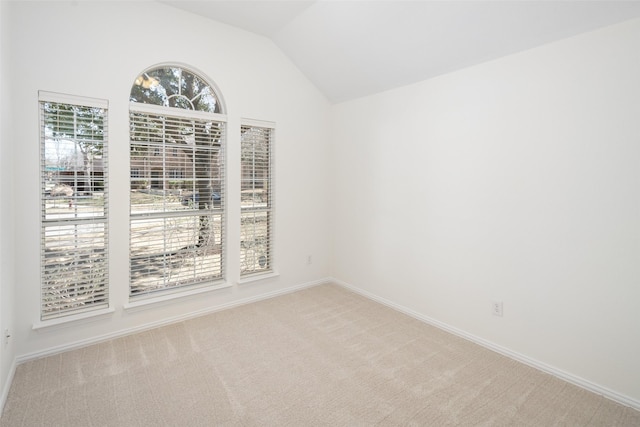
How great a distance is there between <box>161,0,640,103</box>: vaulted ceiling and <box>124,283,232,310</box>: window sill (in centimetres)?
272

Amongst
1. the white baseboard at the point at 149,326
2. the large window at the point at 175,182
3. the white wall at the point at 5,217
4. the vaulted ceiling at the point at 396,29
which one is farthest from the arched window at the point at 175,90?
the white baseboard at the point at 149,326

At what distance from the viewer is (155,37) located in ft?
9.93

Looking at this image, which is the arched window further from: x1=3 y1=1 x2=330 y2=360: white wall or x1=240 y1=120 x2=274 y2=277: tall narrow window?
x1=240 y1=120 x2=274 y2=277: tall narrow window

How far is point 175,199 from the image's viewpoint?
Result: 3.28 m

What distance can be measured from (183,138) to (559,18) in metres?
3.18

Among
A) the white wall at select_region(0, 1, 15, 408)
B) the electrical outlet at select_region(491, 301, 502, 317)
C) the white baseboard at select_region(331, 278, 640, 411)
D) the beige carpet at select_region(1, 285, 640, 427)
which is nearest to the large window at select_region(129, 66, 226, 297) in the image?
the beige carpet at select_region(1, 285, 640, 427)

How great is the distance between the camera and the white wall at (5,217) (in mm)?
2066

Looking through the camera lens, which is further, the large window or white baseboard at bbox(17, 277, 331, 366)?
the large window

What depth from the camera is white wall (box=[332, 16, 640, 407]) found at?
6.99ft

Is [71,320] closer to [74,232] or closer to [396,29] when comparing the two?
[74,232]

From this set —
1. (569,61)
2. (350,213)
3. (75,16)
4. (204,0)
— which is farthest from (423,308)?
(75,16)

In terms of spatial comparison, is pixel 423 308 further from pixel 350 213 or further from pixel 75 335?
pixel 75 335

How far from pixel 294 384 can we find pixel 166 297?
1.63 m

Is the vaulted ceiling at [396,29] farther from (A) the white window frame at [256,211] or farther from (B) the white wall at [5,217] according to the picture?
(B) the white wall at [5,217]
